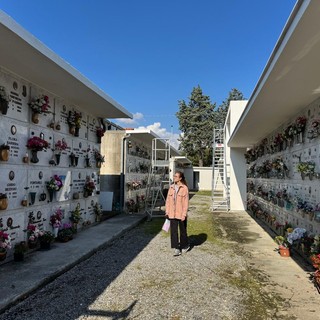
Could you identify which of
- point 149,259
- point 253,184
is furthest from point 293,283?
point 253,184

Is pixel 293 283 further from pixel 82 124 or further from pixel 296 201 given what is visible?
pixel 82 124

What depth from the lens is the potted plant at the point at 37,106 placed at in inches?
238

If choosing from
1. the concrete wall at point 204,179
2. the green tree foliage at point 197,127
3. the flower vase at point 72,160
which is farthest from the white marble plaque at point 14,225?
the green tree foliage at point 197,127

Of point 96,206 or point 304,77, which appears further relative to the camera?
point 96,206

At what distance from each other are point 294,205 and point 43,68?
17.5 ft

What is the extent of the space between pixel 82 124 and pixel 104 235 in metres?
2.80

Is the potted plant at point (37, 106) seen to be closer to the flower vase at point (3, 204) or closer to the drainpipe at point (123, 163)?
the flower vase at point (3, 204)

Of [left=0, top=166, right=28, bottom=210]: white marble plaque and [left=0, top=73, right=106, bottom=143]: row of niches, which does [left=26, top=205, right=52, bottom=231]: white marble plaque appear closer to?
[left=0, top=166, right=28, bottom=210]: white marble plaque

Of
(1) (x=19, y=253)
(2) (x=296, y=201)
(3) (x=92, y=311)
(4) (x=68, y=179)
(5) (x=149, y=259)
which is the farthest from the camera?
(4) (x=68, y=179)

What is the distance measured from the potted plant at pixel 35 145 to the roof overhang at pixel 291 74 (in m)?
3.84

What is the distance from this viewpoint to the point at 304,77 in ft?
15.8

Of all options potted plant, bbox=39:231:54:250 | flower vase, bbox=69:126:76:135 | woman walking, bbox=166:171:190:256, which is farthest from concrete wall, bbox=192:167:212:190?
potted plant, bbox=39:231:54:250

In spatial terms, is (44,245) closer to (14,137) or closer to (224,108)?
(14,137)

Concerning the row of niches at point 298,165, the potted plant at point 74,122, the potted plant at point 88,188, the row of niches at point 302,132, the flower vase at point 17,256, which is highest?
the potted plant at point 74,122
